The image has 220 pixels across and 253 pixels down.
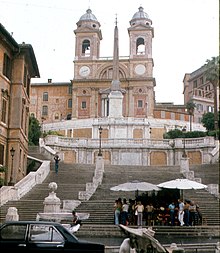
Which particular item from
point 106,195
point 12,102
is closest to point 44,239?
point 106,195

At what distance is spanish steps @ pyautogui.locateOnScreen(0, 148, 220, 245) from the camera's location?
20.7m

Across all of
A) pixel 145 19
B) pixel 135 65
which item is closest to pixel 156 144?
pixel 135 65

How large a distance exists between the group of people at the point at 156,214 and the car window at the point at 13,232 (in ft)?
40.1

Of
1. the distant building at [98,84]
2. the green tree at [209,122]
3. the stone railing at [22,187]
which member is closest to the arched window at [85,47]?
the distant building at [98,84]

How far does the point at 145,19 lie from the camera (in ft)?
291

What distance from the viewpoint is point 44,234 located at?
9.42 metres

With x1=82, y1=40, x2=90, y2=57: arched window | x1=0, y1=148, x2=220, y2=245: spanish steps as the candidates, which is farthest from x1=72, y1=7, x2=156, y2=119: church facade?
x1=0, y1=148, x2=220, y2=245: spanish steps

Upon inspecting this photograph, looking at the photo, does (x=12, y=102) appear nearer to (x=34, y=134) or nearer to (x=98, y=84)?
(x=34, y=134)

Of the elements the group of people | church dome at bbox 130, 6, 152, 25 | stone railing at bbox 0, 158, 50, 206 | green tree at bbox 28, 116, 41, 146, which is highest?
church dome at bbox 130, 6, 152, 25

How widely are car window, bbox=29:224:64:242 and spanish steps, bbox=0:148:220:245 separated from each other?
9.23 m

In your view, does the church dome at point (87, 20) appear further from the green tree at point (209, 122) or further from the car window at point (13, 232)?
the car window at point (13, 232)

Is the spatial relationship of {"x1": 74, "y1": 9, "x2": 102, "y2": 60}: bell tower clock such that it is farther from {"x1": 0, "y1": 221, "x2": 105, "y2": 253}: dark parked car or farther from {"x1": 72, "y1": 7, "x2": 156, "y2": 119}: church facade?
{"x1": 0, "y1": 221, "x2": 105, "y2": 253}: dark parked car

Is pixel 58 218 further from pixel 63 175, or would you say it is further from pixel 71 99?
pixel 71 99

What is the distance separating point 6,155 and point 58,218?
1349 centimetres
